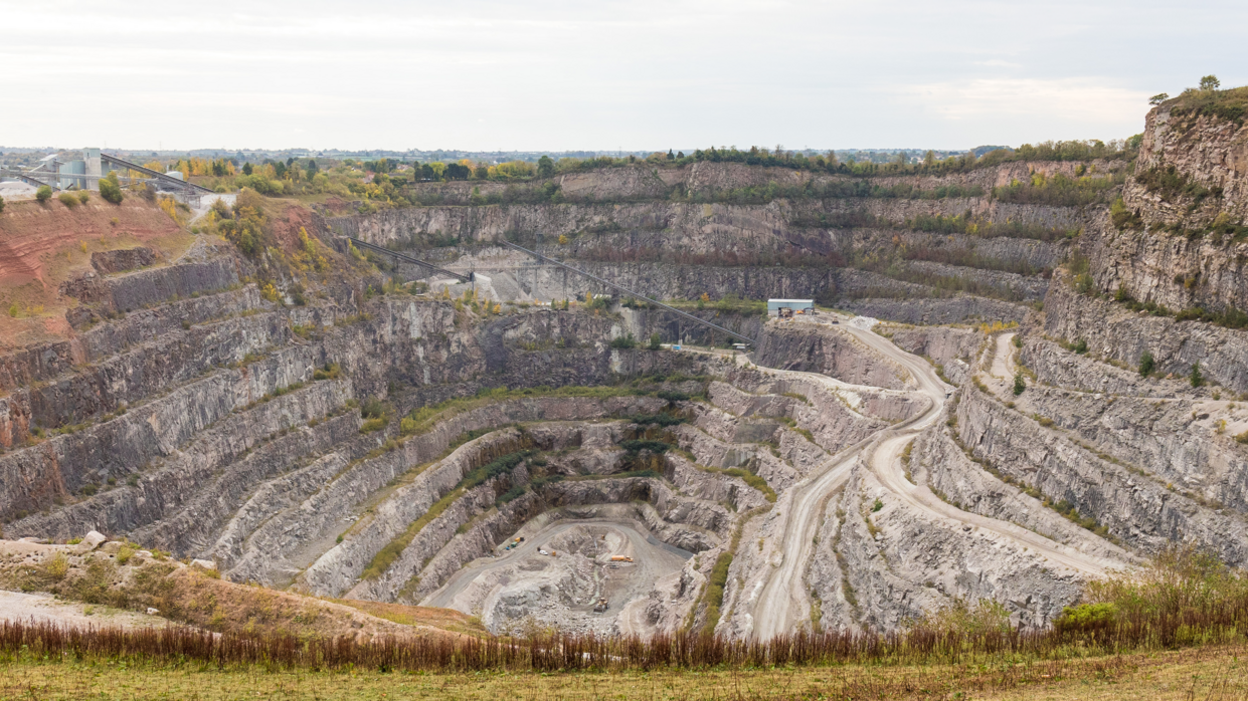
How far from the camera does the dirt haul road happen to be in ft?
168

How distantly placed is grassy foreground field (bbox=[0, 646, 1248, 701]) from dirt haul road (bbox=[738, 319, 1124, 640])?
14236 millimetres

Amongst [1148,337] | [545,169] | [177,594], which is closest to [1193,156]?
[1148,337]

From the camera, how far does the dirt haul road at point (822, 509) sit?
51312 mm

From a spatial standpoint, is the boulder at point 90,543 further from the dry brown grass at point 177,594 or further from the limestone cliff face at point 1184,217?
the limestone cliff face at point 1184,217

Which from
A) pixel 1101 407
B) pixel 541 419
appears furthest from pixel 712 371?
pixel 1101 407

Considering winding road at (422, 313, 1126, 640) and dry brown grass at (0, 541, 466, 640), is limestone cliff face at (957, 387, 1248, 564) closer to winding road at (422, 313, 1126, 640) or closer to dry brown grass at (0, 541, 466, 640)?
winding road at (422, 313, 1126, 640)

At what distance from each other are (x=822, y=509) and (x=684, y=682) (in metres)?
41.9

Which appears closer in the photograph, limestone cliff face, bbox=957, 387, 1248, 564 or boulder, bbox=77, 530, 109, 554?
limestone cliff face, bbox=957, 387, 1248, 564

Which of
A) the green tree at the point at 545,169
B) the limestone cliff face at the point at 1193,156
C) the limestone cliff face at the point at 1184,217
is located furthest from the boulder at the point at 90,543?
the green tree at the point at 545,169

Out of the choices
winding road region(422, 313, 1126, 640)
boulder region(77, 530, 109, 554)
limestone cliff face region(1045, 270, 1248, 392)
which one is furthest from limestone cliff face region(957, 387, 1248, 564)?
boulder region(77, 530, 109, 554)

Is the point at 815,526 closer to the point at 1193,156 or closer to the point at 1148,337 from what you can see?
the point at 1148,337

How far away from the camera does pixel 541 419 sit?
4791 inches

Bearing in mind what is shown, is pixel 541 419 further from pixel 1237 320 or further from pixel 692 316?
pixel 1237 320

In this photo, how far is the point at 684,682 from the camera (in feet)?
119
